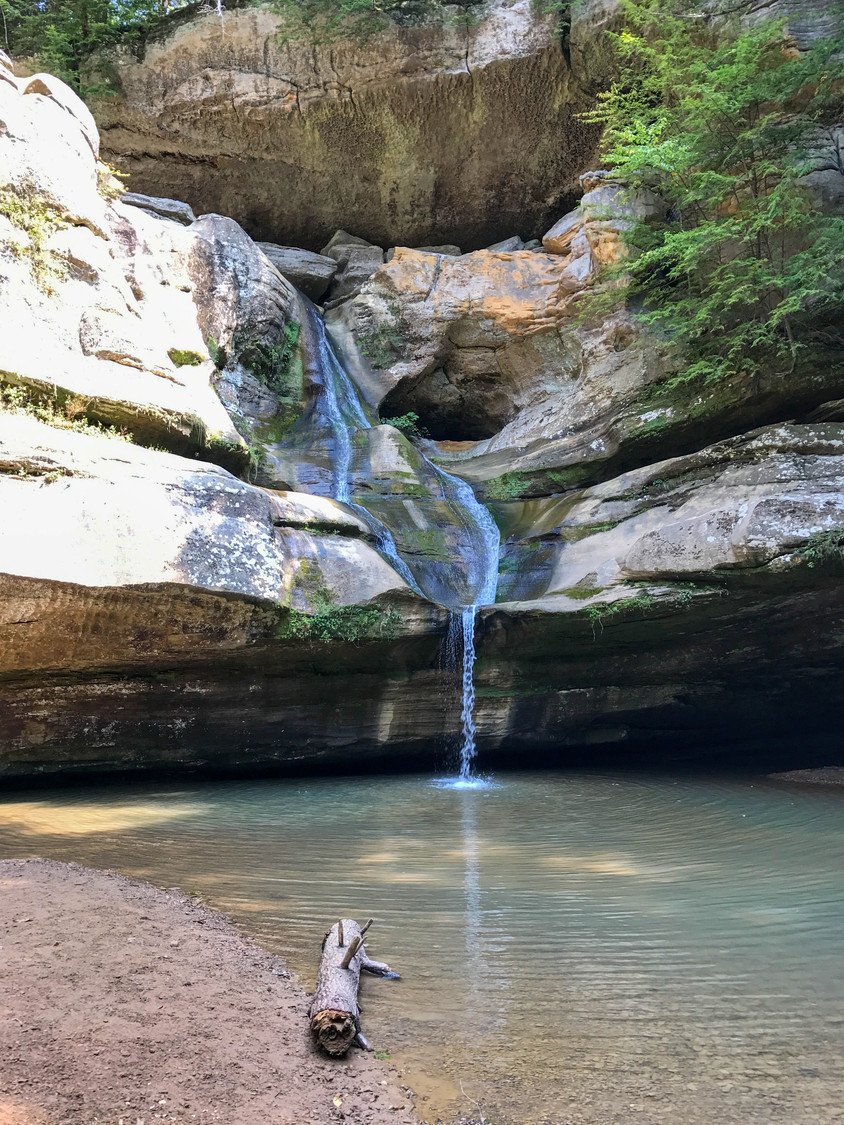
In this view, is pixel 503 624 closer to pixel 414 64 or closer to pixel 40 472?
pixel 40 472

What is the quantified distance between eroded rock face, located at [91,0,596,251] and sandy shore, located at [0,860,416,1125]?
18.2 m

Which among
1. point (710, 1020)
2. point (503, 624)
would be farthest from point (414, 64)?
point (710, 1020)

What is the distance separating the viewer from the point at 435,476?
13.4 m

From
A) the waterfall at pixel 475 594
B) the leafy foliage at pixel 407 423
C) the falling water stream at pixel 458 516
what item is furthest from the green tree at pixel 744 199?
the leafy foliage at pixel 407 423

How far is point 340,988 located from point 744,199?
12.1 metres

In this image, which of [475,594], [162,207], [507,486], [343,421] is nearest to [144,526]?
[475,594]

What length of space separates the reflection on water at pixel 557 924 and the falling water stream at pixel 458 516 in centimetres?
265

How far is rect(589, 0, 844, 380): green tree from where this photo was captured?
10062 millimetres

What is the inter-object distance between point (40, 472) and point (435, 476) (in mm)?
6996

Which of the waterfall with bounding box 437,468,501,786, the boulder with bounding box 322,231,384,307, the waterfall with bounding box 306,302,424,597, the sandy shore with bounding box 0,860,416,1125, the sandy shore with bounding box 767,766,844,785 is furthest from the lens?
the boulder with bounding box 322,231,384,307

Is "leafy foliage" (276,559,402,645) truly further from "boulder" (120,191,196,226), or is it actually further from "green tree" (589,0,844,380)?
"boulder" (120,191,196,226)

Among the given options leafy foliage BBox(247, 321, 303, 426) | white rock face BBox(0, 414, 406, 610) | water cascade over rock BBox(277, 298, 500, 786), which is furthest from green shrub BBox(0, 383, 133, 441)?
leafy foliage BBox(247, 321, 303, 426)

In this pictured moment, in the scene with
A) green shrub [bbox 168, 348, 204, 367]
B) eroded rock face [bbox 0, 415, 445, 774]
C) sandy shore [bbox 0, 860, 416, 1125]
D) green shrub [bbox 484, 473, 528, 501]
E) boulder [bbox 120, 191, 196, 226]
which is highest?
boulder [bbox 120, 191, 196, 226]

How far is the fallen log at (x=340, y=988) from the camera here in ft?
8.94
